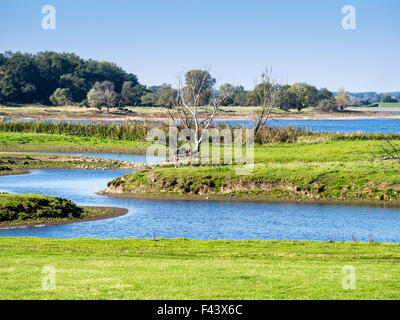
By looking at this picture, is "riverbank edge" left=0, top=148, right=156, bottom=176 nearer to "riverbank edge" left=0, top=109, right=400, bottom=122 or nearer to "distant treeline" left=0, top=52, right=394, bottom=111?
"riverbank edge" left=0, top=109, right=400, bottom=122

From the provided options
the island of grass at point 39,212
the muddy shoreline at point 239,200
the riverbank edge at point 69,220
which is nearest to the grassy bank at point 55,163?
the muddy shoreline at point 239,200

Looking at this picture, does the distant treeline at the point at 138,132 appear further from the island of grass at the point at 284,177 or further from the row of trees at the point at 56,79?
the row of trees at the point at 56,79

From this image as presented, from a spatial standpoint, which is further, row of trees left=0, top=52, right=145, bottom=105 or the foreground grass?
row of trees left=0, top=52, right=145, bottom=105

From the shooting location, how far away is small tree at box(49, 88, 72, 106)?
152 meters

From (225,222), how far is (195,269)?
14.6 m

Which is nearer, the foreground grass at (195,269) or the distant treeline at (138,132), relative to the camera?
the foreground grass at (195,269)

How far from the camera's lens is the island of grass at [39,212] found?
30.0 metres

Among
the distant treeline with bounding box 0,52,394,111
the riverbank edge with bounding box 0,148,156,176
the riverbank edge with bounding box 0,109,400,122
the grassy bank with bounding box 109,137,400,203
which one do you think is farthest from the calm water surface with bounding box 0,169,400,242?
the distant treeline with bounding box 0,52,394,111

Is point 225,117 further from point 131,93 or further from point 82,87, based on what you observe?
point 82,87

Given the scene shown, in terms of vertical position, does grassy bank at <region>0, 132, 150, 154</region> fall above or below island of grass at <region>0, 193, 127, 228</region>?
above

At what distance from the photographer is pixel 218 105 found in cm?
5381

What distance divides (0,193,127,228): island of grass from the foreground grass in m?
7.54

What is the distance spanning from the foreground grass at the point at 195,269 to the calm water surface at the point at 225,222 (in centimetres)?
452
